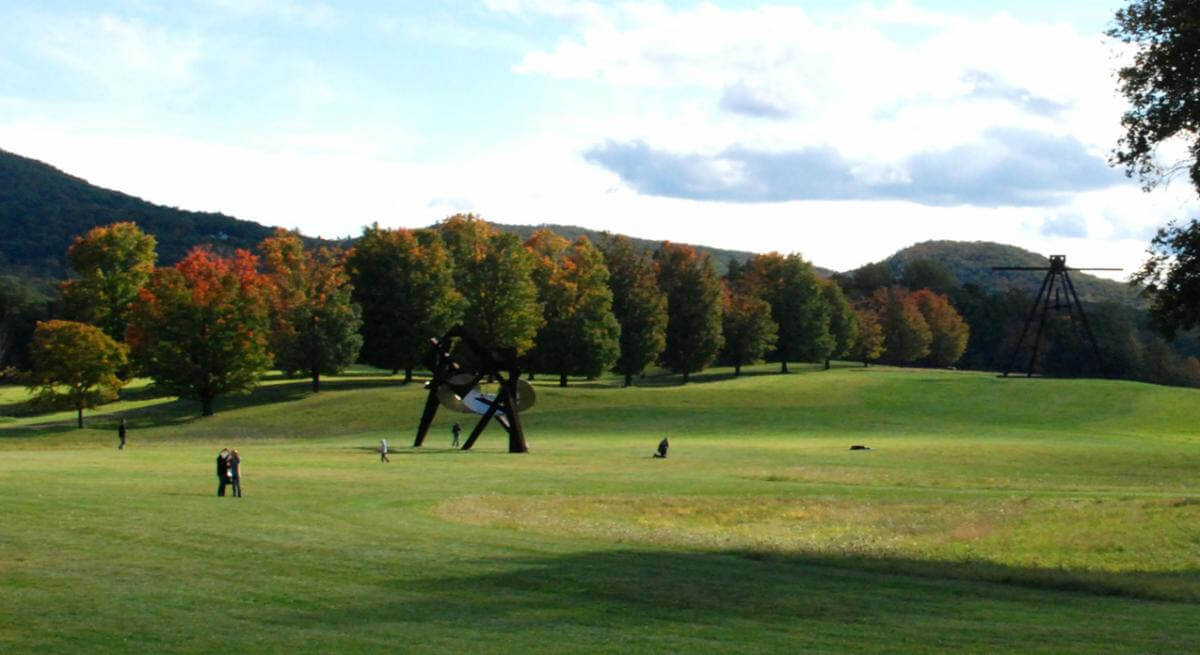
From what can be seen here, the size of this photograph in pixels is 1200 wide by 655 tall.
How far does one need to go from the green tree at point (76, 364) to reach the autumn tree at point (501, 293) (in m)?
29.8

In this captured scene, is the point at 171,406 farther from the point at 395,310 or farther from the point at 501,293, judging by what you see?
the point at 501,293

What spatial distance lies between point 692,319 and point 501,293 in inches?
743

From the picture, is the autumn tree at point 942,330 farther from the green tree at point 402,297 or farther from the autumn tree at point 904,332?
the green tree at point 402,297

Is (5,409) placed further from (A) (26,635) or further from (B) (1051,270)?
(A) (26,635)

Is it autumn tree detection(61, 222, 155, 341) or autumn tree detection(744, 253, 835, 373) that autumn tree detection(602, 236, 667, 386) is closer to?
autumn tree detection(744, 253, 835, 373)

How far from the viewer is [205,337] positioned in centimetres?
8231

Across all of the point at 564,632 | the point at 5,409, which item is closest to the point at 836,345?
the point at 5,409

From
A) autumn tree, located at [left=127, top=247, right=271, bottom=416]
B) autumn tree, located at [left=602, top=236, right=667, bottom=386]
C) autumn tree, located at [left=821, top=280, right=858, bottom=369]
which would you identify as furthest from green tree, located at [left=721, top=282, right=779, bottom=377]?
autumn tree, located at [left=127, top=247, right=271, bottom=416]

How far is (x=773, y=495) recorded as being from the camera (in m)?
40.3

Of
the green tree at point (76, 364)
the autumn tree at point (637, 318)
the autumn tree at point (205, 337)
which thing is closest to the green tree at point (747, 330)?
the autumn tree at point (637, 318)

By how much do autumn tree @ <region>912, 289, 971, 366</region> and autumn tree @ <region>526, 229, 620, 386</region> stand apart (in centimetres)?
6074

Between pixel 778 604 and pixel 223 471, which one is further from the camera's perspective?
pixel 223 471

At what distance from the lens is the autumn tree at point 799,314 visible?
127 meters

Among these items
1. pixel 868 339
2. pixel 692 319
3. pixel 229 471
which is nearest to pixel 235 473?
pixel 229 471
